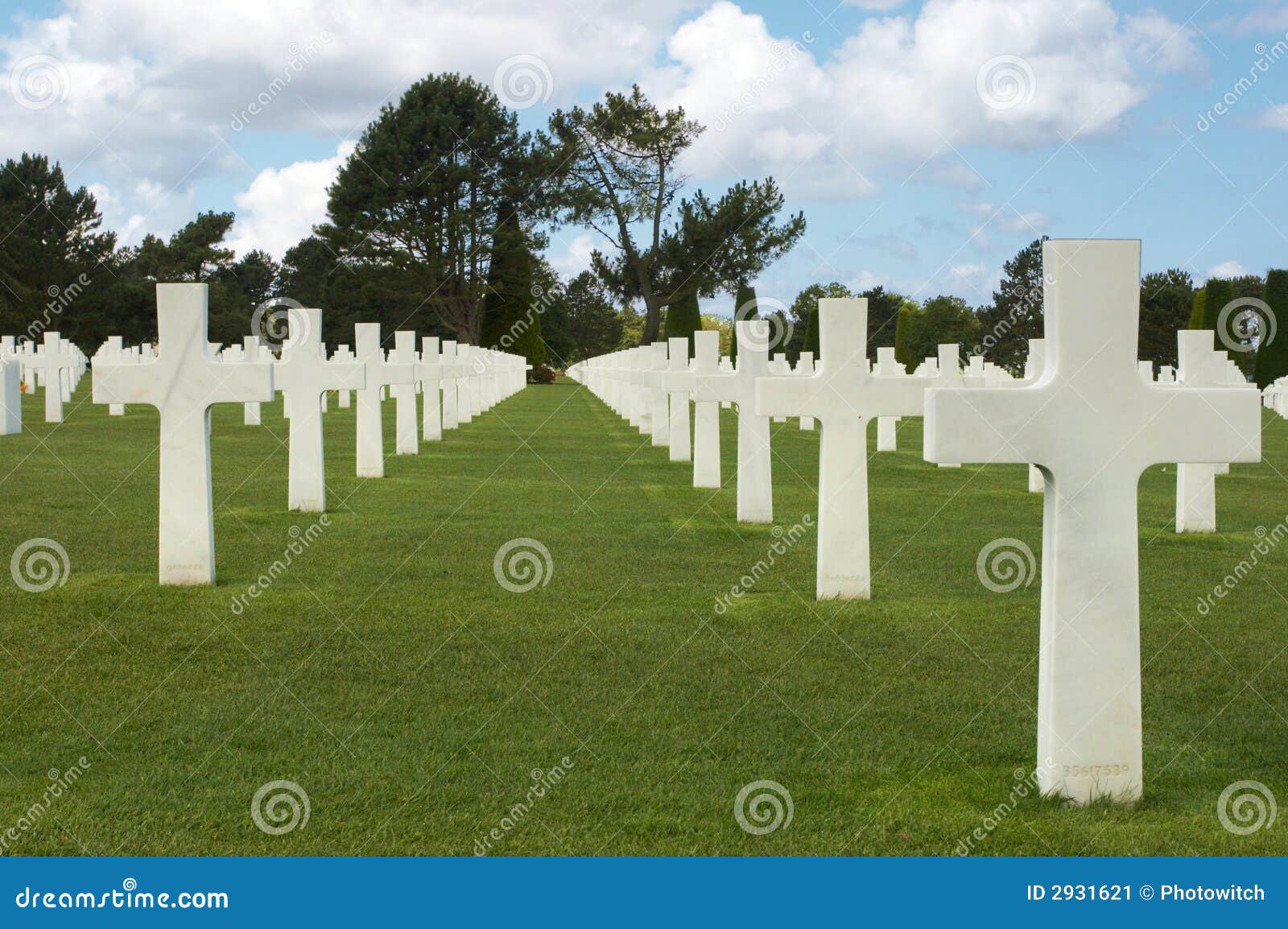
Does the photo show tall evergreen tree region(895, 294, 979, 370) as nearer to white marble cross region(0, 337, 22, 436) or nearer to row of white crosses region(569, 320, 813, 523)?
row of white crosses region(569, 320, 813, 523)

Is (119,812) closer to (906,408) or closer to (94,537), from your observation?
(906,408)

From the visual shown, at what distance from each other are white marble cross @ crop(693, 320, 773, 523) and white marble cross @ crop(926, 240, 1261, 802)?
6727 mm

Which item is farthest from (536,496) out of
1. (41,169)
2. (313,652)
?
(41,169)

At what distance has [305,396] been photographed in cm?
1262

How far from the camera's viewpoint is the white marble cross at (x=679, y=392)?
50.5ft

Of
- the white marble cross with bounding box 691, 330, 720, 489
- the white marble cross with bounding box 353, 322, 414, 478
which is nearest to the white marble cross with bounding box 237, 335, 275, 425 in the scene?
the white marble cross with bounding box 353, 322, 414, 478

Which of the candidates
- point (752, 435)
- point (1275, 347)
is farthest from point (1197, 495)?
point (1275, 347)

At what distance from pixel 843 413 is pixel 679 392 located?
805 cm

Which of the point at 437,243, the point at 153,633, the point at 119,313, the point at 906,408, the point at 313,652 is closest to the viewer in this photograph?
the point at 313,652

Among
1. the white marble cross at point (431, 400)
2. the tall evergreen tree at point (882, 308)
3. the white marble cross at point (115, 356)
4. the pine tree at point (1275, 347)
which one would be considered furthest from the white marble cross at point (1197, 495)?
the tall evergreen tree at point (882, 308)

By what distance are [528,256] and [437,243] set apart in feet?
12.6

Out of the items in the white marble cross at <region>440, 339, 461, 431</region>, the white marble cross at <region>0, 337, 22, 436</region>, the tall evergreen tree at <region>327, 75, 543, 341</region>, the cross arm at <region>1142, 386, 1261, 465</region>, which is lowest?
the cross arm at <region>1142, 386, 1261, 465</region>

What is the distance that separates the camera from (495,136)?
185 ft

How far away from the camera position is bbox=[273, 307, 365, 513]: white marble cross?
1236 centimetres
